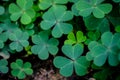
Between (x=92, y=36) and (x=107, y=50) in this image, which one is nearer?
(x=107, y=50)

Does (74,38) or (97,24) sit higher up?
(97,24)

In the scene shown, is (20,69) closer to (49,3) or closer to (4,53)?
(4,53)

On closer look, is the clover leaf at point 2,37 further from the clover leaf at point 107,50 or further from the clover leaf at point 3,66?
the clover leaf at point 107,50

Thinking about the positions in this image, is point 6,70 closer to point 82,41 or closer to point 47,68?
point 47,68

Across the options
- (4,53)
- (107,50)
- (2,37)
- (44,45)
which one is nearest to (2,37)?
(2,37)

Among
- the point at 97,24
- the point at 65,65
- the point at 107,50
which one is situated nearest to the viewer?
the point at 107,50

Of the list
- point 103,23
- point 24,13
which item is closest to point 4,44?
point 24,13

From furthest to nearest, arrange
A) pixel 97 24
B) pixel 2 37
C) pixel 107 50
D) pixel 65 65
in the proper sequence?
1. pixel 2 37
2. pixel 97 24
3. pixel 65 65
4. pixel 107 50

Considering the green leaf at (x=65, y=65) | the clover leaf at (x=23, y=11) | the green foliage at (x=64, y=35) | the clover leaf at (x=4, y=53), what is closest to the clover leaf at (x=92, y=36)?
the green foliage at (x=64, y=35)
